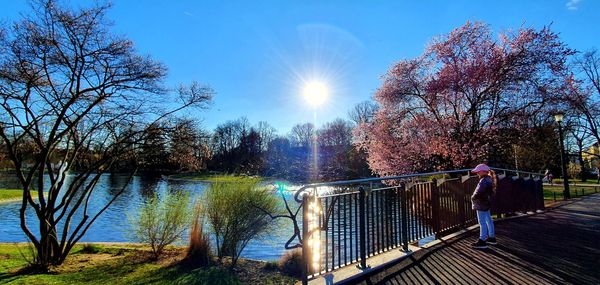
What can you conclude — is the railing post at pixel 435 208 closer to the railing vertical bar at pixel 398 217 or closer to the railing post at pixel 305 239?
the railing vertical bar at pixel 398 217

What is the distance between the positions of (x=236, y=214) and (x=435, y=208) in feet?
13.2

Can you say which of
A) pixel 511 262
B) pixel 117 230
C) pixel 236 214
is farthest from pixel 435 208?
pixel 117 230

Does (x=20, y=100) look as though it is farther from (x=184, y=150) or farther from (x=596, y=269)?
(x=596, y=269)

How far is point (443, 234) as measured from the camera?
255 inches

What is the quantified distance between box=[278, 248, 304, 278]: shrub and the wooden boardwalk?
9.05ft

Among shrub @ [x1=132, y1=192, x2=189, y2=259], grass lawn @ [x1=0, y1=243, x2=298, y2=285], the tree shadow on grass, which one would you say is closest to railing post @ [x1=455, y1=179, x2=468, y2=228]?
grass lawn @ [x1=0, y1=243, x2=298, y2=285]

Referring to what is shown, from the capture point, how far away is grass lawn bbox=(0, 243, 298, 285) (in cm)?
671

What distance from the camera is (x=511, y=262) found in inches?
191

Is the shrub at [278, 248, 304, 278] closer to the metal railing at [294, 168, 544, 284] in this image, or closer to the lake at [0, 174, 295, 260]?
the lake at [0, 174, 295, 260]

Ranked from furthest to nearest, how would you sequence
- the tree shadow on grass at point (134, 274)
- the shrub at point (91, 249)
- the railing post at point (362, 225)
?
the shrub at point (91, 249)
the tree shadow on grass at point (134, 274)
the railing post at point (362, 225)

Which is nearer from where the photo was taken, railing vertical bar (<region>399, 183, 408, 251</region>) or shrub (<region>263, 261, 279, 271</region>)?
railing vertical bar (<region>399, 183, 408, 251</region>)

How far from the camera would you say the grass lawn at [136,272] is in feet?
22.0

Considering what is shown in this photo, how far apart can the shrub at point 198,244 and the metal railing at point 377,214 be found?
2934 millimetres

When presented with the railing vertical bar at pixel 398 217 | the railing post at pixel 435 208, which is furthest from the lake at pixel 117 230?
the railing post at pixel 435 208
